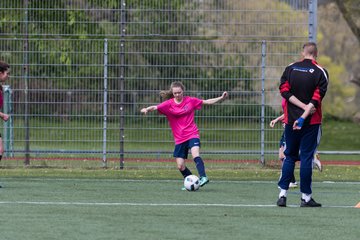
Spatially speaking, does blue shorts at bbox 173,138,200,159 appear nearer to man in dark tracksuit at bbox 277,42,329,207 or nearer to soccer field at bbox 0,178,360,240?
soccer field at bbox 0,178,360,240

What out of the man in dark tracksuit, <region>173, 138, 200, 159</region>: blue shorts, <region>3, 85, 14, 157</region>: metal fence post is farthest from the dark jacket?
<region>3, 85, 14, 157</region>: metal fence post

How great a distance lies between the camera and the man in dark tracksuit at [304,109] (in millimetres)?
11781

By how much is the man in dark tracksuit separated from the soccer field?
473mm

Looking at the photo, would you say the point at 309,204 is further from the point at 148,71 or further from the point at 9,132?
the point at 9,132

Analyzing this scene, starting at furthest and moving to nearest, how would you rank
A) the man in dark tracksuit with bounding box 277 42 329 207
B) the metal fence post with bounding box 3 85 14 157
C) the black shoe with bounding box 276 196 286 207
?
1. the metal fence post with bounding box 3 85 14 157
2. the black shoe with bounding box 276 196 286 207
3. the man in dark tracksuit with bounding box 277 42 329 207

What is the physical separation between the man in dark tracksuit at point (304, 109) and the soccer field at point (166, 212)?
473 millimetres

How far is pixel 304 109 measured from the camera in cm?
1172

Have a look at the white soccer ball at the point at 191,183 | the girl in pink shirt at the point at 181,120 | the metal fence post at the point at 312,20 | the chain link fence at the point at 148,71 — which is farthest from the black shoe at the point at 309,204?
the metal fence post at the point at 312,20

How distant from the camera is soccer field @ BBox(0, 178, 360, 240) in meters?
9.42

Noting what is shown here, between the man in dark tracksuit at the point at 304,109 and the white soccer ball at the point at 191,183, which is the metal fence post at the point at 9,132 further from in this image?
the man in dark tracksuit at the point at 304,109

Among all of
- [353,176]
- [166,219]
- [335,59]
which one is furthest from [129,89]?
[335,59]

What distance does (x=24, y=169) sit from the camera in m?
18.7

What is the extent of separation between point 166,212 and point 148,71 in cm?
914

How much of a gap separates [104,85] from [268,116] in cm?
326
